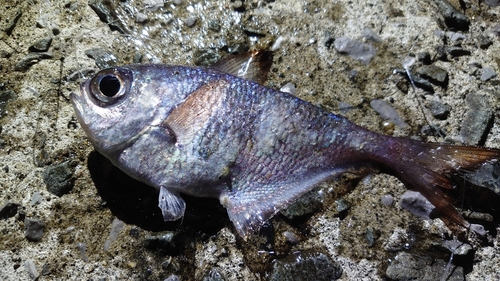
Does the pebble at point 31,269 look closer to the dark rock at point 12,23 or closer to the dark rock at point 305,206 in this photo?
the dark rock at point 305,206

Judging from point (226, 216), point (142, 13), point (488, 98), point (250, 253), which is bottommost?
point (250, 253)

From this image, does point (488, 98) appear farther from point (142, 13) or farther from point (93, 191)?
point (93, 191)

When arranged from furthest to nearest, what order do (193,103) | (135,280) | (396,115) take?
(396,115), (135,280), (193,103)

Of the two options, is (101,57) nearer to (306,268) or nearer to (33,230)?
(33,230)

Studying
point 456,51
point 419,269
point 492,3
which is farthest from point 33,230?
point 492,3

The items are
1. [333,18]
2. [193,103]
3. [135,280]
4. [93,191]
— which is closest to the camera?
[193,103]

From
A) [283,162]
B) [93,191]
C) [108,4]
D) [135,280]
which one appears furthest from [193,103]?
[108,4]
